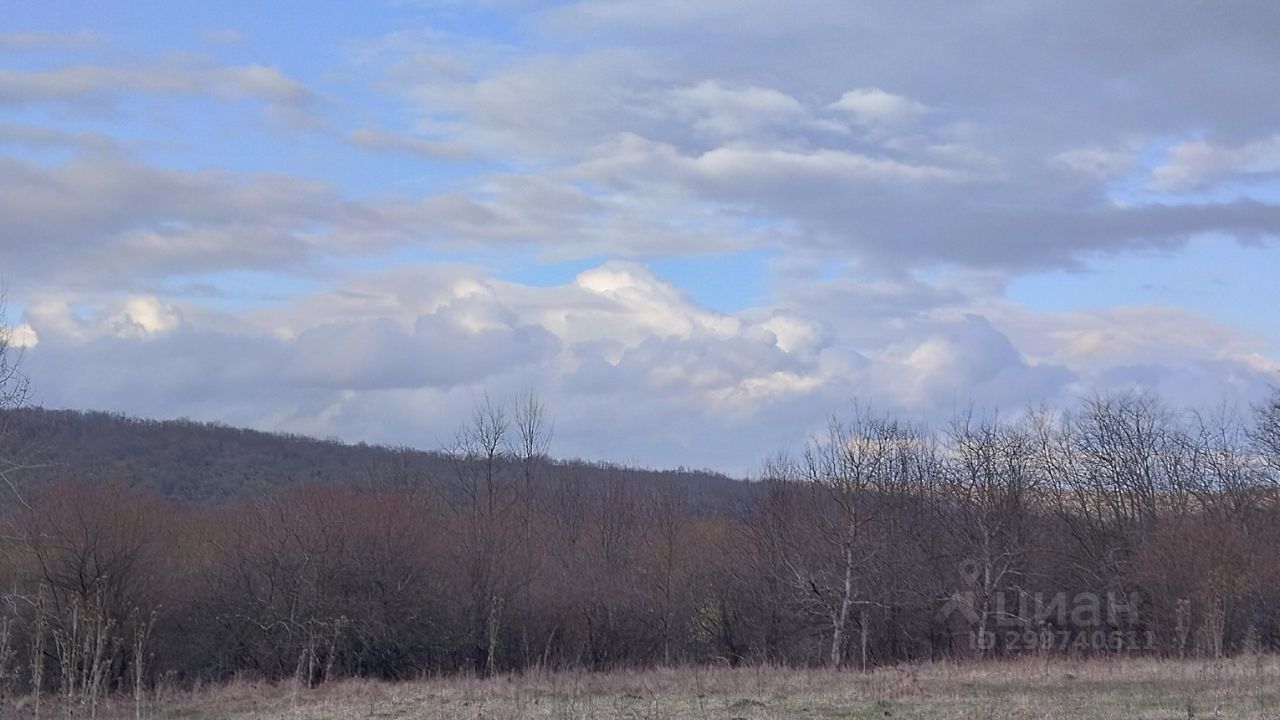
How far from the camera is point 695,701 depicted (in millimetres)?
20031

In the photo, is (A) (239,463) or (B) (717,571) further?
(A) (239,463)

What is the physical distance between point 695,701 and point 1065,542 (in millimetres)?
27610

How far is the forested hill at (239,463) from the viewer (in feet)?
182

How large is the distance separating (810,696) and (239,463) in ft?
257

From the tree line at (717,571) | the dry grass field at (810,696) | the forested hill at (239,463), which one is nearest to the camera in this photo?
the dry grass field at (810,696)

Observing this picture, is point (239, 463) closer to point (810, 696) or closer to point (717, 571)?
point (717, 571)

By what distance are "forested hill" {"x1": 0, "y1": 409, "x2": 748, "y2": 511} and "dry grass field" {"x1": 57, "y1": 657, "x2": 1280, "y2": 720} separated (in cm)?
1527

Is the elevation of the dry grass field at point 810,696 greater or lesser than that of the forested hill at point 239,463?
lesser

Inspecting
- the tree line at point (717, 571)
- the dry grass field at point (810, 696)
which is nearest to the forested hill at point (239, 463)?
the tree line at point (717, 571)

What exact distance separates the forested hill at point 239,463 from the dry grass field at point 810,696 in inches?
601

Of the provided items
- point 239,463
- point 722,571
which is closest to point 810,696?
point 722,571

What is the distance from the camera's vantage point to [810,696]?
2059cm

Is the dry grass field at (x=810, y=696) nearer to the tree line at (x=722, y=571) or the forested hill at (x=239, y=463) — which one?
the tree line at (x=722, y=571)

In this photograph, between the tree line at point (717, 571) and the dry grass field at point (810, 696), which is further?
the tree line at point (717, 571)
